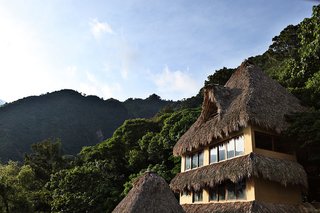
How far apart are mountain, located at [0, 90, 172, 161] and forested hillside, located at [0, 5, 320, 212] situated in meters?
33.8

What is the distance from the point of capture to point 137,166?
1446 inches

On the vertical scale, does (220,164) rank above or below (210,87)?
below

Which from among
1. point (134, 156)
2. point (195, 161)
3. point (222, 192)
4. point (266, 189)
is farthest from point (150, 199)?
point (134, 156)

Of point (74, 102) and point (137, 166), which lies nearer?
point (137, 166)

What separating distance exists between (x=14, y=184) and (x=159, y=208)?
1671cm

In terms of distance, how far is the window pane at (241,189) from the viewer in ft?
49.0

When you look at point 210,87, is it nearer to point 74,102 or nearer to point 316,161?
point 316,161

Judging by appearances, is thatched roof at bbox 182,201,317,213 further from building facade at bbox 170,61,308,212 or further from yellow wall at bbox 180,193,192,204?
yellow wall at bbox 180,193,192,204

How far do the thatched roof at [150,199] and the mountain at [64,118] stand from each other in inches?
2469

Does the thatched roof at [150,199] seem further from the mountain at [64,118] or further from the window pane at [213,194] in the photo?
the mountain at [64,118]

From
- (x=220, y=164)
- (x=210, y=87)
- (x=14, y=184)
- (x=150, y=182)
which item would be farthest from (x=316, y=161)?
(x=14, y=184)

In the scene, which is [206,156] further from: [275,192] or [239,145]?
[275,192]

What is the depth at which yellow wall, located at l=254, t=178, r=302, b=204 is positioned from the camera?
47.3ft

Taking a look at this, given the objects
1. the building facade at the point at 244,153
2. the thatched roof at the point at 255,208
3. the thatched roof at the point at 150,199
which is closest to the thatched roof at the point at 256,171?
the building facade at the point at 244,153
